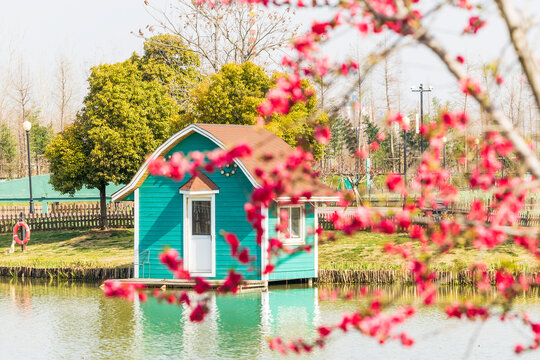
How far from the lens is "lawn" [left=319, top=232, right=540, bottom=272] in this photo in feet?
86.9

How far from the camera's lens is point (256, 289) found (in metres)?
24.1

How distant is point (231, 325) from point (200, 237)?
5.46 meters

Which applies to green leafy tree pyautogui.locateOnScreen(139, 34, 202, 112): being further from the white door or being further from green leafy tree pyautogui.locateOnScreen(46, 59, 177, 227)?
the white door

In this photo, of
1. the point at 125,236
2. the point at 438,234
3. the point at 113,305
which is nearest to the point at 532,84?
the point at 438,234

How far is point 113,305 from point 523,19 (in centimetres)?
1882

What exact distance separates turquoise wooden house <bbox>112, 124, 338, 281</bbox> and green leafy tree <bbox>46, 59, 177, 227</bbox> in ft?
37.0

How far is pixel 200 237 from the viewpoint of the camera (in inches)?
961

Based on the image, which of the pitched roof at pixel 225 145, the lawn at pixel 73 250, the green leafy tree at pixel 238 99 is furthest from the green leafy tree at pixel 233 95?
the pitched roof at pixel 225 145

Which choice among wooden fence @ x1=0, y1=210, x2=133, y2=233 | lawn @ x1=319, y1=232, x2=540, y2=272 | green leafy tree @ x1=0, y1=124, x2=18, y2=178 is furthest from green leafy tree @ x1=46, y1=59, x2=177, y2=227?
green leafy tree @ x1=0, y1=124, x2=18, y2=178

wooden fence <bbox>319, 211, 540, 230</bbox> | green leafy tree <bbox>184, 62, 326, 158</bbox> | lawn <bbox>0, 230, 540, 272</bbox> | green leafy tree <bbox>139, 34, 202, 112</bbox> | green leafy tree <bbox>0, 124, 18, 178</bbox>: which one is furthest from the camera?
green leafy tree <bbox>0, 124, 18, 178</bbox>

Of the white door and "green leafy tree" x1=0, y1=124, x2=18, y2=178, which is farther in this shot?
"green leafy tree" x1=0, y1=124, x2=18, y2=178

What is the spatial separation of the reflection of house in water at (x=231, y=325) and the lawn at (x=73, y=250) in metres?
6.19

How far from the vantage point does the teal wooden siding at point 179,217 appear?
79.4 feet

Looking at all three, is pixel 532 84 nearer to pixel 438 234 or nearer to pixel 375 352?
pixel 438 234
